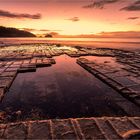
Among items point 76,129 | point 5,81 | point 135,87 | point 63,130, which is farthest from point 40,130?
point 5,81

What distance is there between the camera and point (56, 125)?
511 centimetres

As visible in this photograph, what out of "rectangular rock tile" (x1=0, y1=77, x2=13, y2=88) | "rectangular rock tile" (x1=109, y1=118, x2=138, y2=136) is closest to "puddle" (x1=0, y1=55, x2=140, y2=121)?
"rectangular rock tile" (x1=0, y1=77, x2=13, y2=88)

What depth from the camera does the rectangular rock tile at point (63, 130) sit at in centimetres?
458

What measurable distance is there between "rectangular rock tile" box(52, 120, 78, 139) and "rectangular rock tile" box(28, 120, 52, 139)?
0.15 metres

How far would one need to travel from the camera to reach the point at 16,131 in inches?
189

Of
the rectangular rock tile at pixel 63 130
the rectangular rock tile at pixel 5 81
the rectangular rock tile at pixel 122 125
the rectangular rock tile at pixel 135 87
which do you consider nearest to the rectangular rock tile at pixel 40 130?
the rectangular rock tile at pixel 63 130

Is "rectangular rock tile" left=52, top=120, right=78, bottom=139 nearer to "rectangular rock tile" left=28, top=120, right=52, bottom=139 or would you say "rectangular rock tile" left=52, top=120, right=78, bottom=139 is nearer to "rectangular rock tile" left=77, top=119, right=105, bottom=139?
"rectangular rock tile" left=28, top=120, right=52, bottom=139

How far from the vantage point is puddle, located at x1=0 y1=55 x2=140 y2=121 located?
6275 mm

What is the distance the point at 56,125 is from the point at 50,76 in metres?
6.56

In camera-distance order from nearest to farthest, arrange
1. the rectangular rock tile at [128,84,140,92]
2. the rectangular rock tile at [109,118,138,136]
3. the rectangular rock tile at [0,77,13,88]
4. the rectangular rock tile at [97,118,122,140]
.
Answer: the rectangular rock tile at [97,118,122,140] < the rectangular rock tile at [109,118,138,136] < the rectangular rock tile at [128,84,140,92] < the rectangular rock tile at [0,77,13,88]

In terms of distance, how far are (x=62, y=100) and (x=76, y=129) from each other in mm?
2649

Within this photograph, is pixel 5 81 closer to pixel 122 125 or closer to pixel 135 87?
pixel 135 87

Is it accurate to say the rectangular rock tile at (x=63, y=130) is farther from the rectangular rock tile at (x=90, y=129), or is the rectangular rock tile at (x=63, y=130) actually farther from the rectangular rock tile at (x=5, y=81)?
the rectangular rock tile at (x=5, y=81)

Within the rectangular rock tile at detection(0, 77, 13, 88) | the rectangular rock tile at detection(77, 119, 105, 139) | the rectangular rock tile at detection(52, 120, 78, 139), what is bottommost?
the rectangular rock tile at detection(0, 77, 13, 88)
